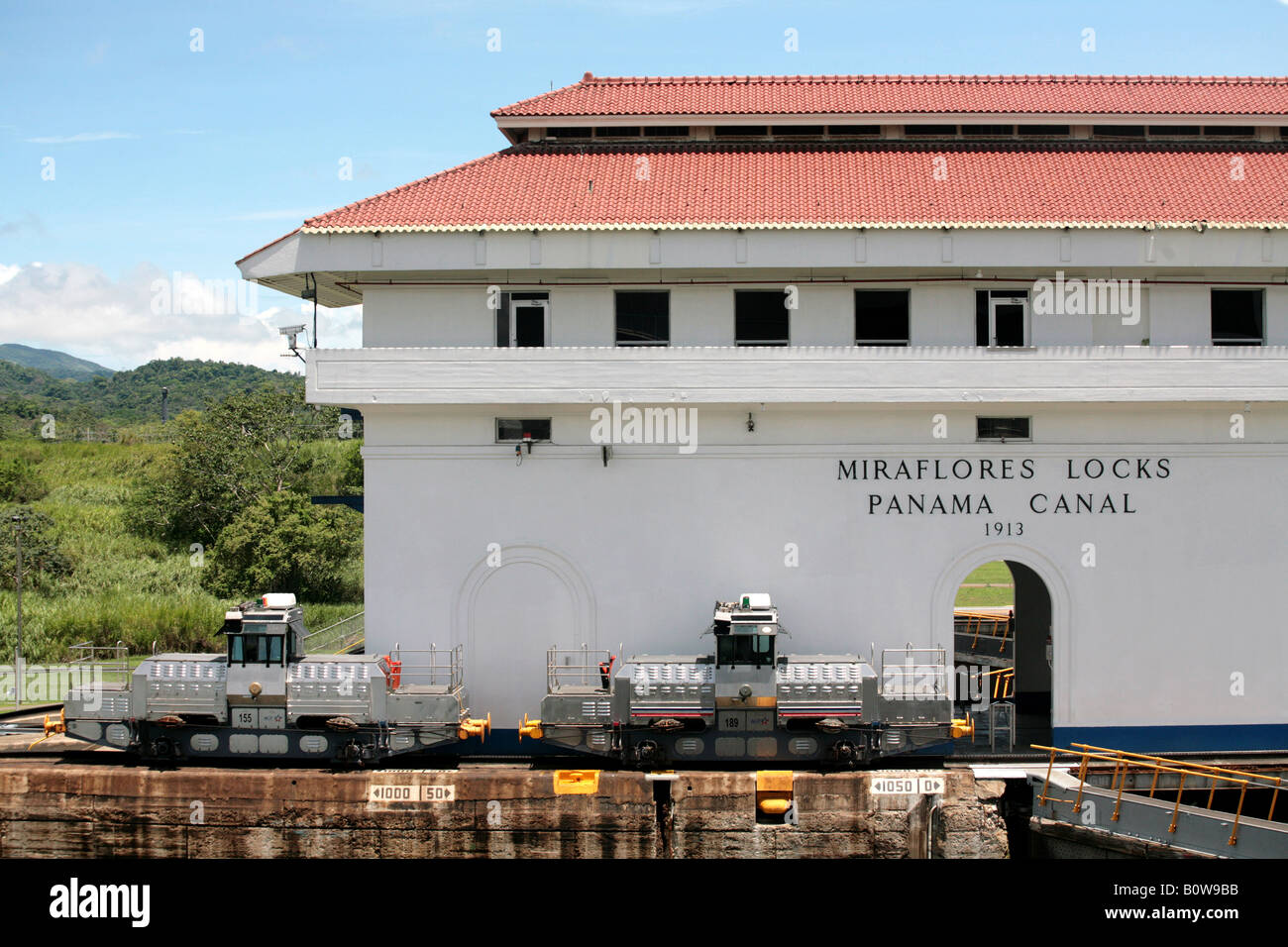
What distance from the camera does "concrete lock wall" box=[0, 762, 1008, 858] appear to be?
19219mm

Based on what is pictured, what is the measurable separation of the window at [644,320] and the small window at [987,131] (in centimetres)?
901

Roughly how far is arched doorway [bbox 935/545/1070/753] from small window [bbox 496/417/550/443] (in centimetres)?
931

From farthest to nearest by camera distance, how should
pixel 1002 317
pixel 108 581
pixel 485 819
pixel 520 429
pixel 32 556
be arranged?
pixel 108 581, pixel 32 556, pixel 1002 317, pixel 520 429, pixel 485 819

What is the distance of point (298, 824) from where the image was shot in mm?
19391

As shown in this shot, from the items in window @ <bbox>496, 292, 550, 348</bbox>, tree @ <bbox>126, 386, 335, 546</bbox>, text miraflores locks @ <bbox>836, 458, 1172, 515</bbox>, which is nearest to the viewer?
text miraflores locks @ <bbox>836, 458, 1172, 515</bbox>

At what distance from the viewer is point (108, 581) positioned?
53875 millimetres

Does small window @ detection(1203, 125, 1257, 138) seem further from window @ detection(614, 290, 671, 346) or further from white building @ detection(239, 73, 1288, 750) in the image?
window @ detection(614, 290, 671, 346)

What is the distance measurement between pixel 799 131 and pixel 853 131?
4.42ft

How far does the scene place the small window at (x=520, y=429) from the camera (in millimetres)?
22938

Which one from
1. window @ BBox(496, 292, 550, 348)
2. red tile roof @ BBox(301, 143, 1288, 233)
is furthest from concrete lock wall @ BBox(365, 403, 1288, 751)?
red tile roof @ BBox(301, 143, 1288, 233)

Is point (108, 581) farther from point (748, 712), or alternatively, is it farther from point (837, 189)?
point (837, 189)

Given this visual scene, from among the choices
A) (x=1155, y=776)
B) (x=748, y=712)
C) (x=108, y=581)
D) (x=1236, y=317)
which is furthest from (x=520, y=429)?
(x=108, y=581)

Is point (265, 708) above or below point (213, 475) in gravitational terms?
below

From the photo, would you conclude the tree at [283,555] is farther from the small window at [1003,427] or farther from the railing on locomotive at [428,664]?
the small window at [1003,427]
